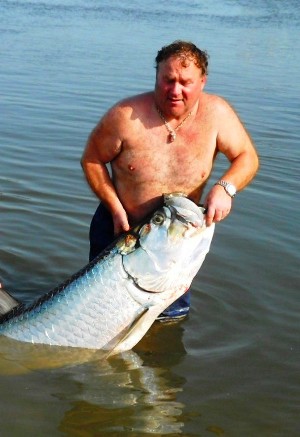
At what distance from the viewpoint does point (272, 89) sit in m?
15.8

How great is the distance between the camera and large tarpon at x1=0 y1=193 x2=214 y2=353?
4.68 metres

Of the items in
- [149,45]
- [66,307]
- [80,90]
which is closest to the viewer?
[66,307]

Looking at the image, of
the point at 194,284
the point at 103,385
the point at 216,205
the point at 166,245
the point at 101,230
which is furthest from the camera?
the point at 194,284

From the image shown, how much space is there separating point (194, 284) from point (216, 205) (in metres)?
2.08

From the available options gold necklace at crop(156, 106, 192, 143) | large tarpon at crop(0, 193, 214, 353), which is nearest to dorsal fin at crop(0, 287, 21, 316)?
large tarpon at crop(0, 193, 214, 353)

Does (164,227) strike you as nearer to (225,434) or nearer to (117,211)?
(117,211)

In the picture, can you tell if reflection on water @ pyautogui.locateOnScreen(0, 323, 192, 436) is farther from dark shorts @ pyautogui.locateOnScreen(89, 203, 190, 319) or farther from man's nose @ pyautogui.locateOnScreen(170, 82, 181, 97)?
man's nose @ pyautogui.locateOnScreen(170, 82, 181, 97)

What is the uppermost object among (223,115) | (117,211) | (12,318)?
(223,115)

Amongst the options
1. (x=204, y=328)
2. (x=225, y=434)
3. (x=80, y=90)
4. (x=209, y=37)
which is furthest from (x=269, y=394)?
(x=209, y=37)

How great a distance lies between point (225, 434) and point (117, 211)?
1656 mm

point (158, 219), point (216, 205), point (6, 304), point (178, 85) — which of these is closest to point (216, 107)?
point (178, 85)

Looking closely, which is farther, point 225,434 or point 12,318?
point 12,318

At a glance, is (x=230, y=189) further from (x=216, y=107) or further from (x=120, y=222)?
(x=120, y=222)

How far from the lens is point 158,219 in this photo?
15.4 feet
